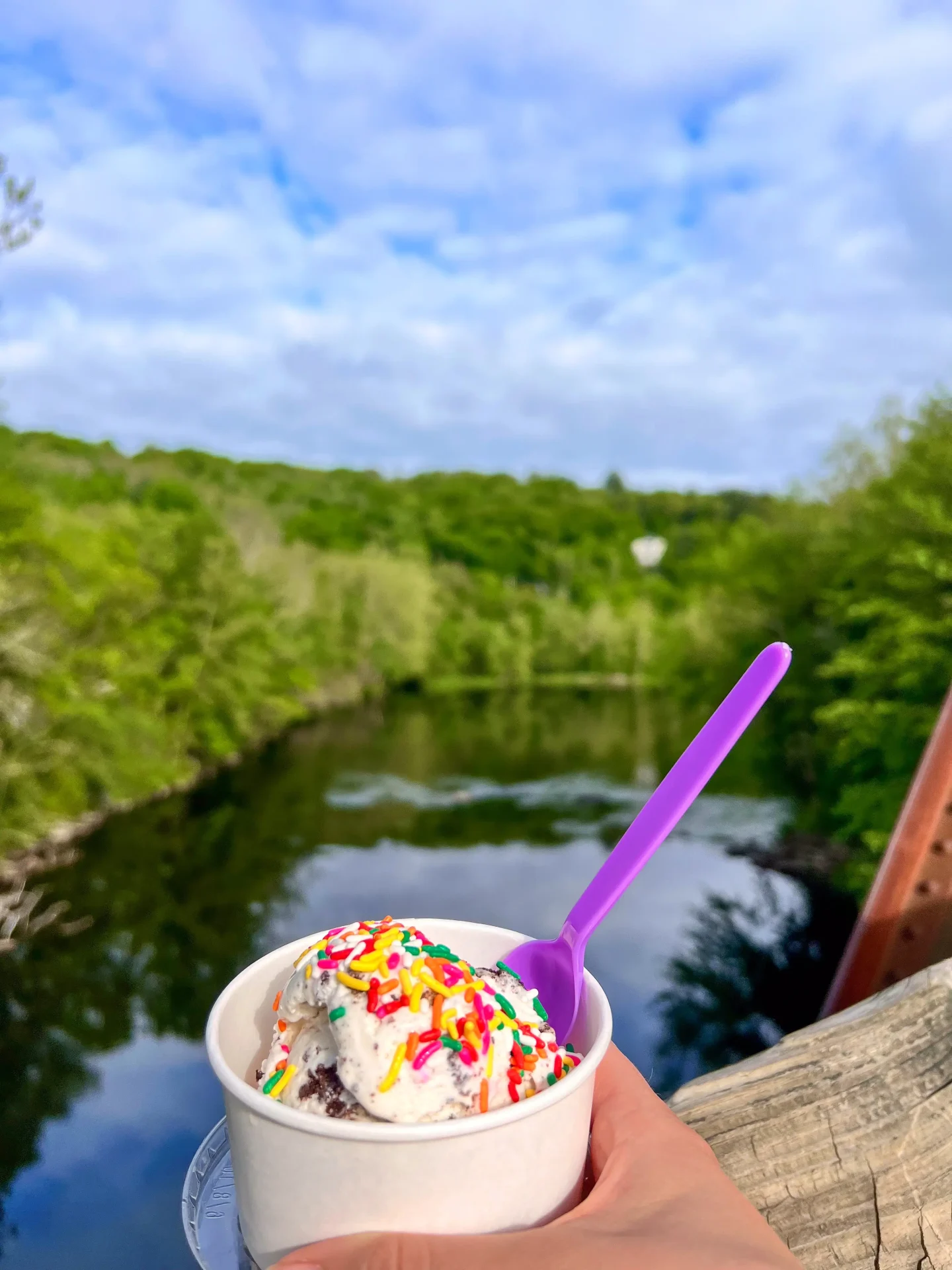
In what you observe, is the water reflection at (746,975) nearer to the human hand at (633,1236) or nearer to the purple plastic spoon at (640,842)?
the purple plastic spoon at (640,842)

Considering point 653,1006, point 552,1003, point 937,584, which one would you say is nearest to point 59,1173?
point 653,1006

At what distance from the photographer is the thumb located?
0.68m

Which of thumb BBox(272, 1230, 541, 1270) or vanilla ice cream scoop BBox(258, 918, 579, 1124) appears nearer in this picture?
thumb BBox(272, 1230, 541, 1270)

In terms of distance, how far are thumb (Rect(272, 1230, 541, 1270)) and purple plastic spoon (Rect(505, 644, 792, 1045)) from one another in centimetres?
28

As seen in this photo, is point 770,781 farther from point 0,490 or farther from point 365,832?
point 0,490

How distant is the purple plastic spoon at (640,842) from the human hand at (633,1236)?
19 cm

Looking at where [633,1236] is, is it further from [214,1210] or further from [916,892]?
[916,892]

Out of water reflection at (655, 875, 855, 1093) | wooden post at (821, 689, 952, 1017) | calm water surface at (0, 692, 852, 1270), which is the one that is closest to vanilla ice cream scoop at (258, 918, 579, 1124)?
wooden post at (821, 689, 952, 1017)

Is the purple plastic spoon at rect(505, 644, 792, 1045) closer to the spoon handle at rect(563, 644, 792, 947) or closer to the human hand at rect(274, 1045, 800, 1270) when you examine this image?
the spoon handle at rect(563, 644, 792, 947)

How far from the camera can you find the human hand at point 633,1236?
A: 2.25 feet

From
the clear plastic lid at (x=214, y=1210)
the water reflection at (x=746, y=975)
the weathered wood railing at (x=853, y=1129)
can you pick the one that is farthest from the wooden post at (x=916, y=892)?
the water reflection at (x=746, y=975)

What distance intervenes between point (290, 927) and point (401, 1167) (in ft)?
50.8

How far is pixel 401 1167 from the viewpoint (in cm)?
71

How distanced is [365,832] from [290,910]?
4499mm
